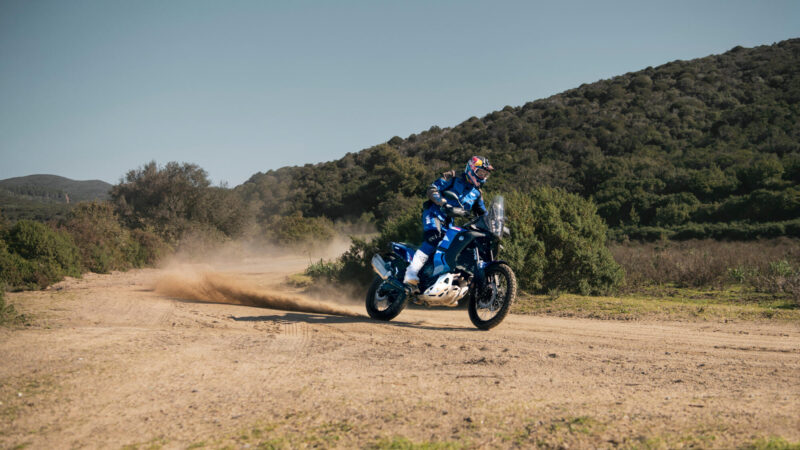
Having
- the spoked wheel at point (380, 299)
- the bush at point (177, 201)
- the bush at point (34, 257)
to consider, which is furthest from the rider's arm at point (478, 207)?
the bush at point (177, 201)

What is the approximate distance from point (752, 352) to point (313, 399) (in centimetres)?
481

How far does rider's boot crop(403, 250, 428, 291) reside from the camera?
27.2 feet

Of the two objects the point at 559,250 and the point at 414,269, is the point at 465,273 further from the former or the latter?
the point at 559,250

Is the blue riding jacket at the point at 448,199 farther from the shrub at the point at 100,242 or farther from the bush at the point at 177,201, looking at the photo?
the bush at the point at 177,201

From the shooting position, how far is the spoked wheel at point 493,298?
24.2 ft

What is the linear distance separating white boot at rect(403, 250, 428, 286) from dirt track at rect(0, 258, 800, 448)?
31.8 inches

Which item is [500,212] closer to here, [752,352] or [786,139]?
[752,352]

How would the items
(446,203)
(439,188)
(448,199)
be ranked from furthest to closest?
1. (439,188)
2. (448,199)
3. (446,203)

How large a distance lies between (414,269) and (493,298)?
Result: 1.36m

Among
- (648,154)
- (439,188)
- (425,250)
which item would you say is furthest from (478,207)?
(648,154)

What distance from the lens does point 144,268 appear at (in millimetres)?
21562

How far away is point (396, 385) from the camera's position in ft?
15.0

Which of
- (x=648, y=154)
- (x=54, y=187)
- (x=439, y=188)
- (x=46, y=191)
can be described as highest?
(x=54, y=187)

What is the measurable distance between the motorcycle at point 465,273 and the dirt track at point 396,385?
410 millimetres
